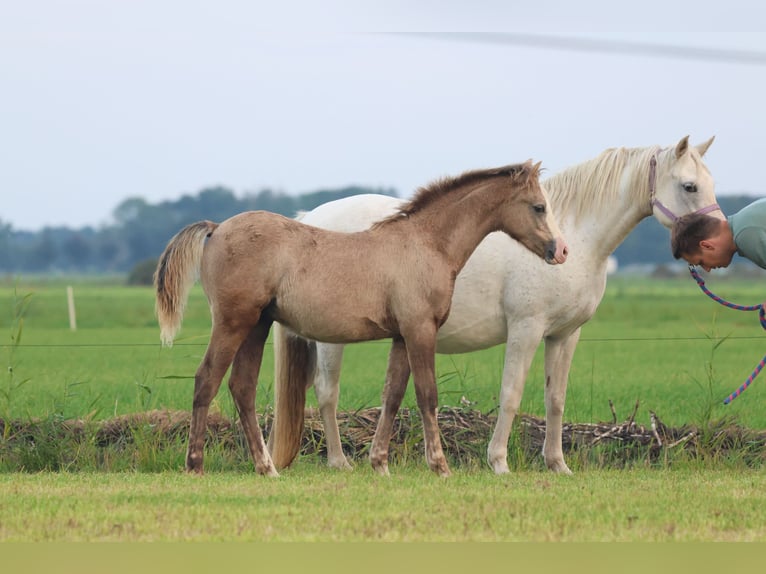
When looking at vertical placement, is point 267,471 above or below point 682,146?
below

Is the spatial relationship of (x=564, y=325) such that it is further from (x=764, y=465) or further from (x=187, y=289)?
(x=187, y=289)

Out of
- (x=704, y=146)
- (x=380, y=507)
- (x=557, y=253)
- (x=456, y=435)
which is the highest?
(x=704, y=146)

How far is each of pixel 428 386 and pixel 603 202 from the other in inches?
85.8

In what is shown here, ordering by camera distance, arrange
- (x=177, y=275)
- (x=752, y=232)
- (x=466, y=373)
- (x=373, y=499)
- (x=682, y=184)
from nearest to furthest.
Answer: (x=373, y=499)
(x=752, y=232)
(x=177, y=275)
(x=682, y=184)
(x=466, y=373)

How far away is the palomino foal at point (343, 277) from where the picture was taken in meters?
7.54

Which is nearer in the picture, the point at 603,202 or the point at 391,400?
the point at 391,400

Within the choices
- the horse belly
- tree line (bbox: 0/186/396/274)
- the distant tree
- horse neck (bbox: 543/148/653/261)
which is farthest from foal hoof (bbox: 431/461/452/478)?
tree line (bbox: 0/186/396/274)

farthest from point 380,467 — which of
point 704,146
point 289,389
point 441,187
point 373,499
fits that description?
point 704,146

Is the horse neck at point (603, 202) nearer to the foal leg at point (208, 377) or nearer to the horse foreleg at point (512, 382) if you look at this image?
the horse foreleg at point (512, 382)

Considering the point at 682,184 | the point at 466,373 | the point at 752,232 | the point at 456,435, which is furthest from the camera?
the point at 466,373

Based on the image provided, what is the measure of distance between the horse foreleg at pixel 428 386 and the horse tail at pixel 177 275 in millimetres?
1590

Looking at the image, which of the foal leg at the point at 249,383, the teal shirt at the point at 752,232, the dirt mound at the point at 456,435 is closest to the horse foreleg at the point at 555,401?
the dirt mound at the point at 456,435

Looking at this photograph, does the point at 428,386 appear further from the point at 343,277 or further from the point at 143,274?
the point at 143,274

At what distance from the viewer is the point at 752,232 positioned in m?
7.21
